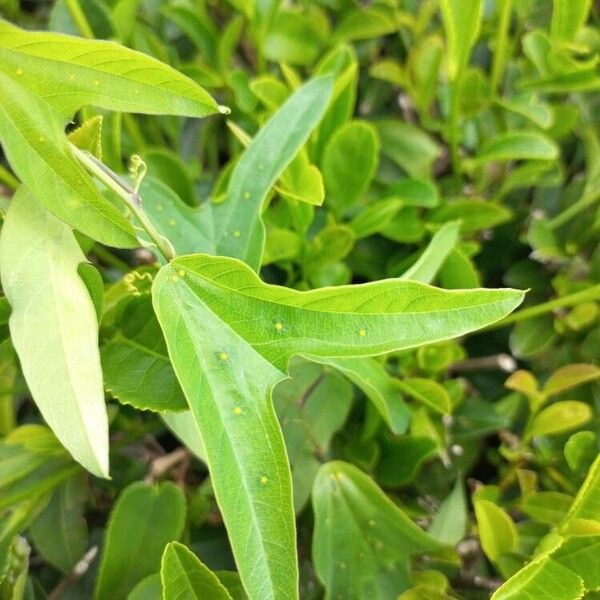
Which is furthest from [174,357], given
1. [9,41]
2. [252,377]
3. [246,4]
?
[246,4]

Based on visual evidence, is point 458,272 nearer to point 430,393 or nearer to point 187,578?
point 430,393

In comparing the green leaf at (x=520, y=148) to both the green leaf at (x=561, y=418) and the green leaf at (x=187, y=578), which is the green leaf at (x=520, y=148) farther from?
the green leaf at (x=187, y=578)

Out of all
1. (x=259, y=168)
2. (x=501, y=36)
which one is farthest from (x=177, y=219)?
(x=501, y=36)

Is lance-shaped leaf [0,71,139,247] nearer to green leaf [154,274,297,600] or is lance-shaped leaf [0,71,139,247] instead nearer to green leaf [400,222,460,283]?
green leaf [154,274,297,600]

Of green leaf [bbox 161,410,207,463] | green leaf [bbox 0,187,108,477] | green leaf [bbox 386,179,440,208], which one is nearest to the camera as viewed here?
green leaf [bbox 0,187,108,477]

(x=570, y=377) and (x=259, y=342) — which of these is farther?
(x=570, y=377)

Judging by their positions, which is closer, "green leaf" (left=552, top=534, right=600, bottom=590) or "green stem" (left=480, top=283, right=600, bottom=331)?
"green leaf" (left=552, top=534, right=600, bottom=590)

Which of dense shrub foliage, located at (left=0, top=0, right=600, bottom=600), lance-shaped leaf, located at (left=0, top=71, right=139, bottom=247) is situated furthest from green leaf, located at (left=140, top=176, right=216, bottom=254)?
lance-shaped leaf, located at (left=0, top=71, right=139, bottom=247)
